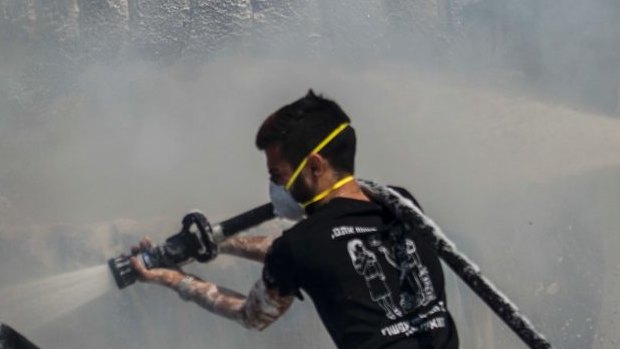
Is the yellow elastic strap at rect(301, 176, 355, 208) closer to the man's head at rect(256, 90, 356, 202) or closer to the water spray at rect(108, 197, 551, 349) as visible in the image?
the man's head at rect(256, 90, 356, 202)

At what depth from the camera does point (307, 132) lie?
6.84 feet

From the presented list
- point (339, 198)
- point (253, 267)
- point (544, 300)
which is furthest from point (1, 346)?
point (544, 300)

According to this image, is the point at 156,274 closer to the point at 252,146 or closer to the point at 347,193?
the point at 347,193

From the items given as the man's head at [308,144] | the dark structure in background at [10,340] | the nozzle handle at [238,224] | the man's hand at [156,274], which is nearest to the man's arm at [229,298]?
the man's hand at [156,274]

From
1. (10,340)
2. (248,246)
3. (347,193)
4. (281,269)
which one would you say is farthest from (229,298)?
(10,340)

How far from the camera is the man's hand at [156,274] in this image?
261 cm

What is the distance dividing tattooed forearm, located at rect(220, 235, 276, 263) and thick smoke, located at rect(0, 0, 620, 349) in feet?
4.17

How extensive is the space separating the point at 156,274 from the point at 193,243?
142mm

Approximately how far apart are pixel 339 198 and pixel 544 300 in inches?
136

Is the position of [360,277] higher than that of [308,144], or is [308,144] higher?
[308,144]

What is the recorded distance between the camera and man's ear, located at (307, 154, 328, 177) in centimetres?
209

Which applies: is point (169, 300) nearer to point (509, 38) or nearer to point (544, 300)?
point (544, 300)

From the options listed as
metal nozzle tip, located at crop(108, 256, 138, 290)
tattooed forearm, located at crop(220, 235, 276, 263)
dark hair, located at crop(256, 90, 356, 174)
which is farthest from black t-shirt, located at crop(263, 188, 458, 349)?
metal nozzle tip, located at crop(108, 256, 138, 290)

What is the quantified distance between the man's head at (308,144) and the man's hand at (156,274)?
25.0 inches
